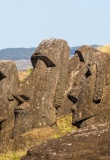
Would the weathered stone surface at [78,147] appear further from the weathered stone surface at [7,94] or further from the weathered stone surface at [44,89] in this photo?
the weathered stone surface at [7,94]

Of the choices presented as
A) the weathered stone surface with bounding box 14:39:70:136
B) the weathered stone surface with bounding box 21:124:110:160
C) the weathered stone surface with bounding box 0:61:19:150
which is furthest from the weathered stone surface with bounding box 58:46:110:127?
the weathered stone surface with bounding box 21:124:110:160

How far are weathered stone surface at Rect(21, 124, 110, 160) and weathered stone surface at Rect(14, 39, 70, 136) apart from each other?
10.0 meters

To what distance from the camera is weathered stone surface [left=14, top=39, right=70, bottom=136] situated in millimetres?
19734

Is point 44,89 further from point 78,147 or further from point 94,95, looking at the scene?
point 78,147

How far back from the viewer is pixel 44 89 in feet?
64.6

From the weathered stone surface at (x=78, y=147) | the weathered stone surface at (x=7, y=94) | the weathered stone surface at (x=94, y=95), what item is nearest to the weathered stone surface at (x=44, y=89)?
the weathered stone surface at (x=7, y=94)

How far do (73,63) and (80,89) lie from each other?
784 cm

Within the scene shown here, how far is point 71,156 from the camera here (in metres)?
8.83

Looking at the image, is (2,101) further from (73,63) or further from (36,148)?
(36,148)

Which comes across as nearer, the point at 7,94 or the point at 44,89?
the point at 44,89

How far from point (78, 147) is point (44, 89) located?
422 inches

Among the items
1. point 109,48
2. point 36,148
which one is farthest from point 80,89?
point 109,48

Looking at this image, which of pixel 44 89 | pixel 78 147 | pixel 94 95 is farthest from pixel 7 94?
pixel 78 147

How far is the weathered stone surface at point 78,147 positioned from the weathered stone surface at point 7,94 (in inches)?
448
